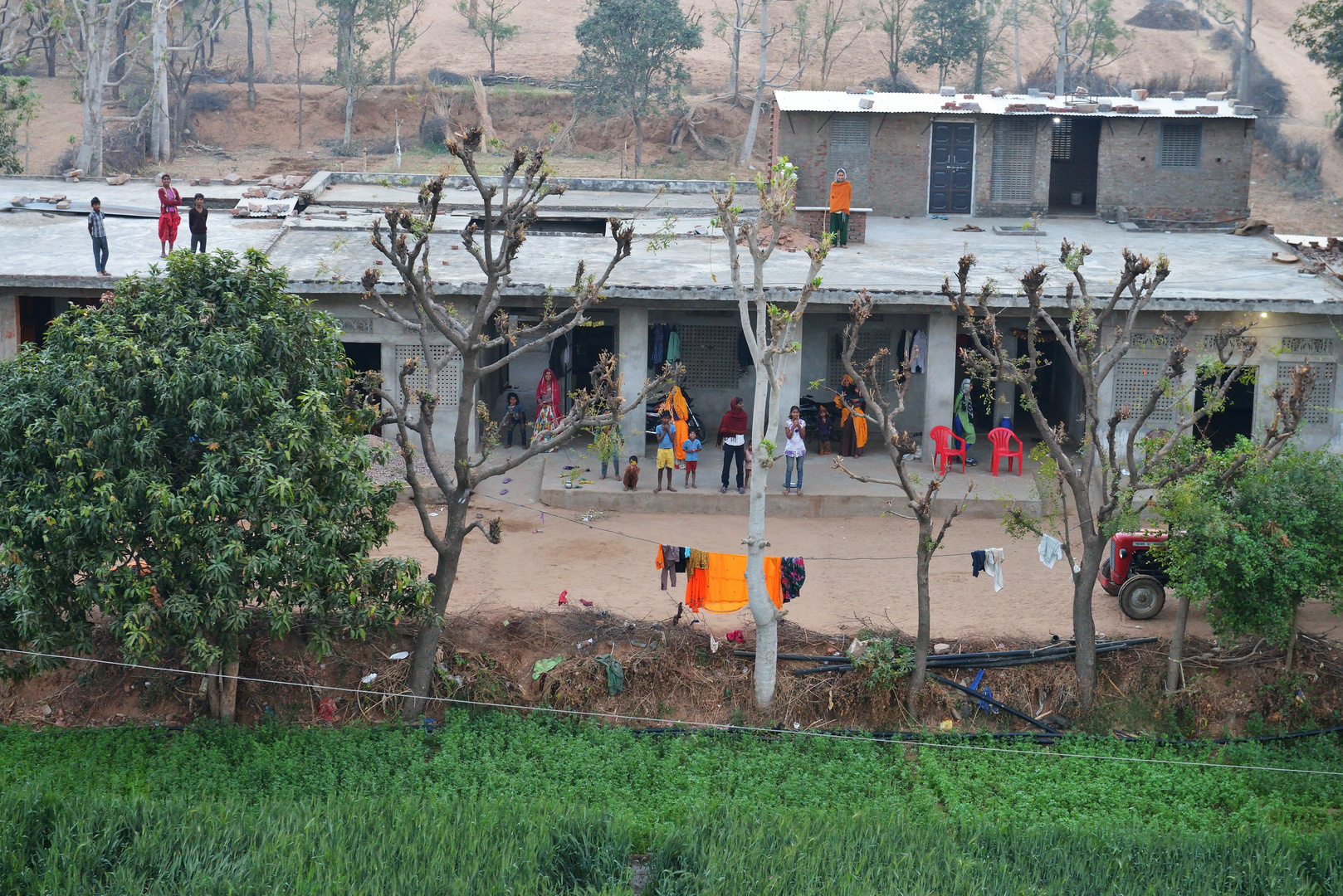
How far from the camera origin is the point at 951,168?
2534 cm

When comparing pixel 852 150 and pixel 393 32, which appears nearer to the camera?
pixel 852 150

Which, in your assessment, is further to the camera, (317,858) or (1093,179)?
(1093,179)

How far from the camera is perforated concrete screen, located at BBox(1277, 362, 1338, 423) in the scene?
18406 mm

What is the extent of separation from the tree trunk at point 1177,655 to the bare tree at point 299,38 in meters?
36.7

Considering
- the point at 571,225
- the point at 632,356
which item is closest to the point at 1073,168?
the point at 571,225

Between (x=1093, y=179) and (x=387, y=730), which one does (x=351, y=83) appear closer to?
(x=1093, y=179)

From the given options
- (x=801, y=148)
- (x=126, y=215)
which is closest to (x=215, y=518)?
(x=126, y=215)

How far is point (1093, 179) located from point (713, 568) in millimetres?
16570

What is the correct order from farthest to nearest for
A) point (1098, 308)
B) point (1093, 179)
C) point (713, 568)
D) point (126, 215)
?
1. point (1093, 179)
2. point (126, 215)
3. point (1098, 308)
4. point (713, 568)

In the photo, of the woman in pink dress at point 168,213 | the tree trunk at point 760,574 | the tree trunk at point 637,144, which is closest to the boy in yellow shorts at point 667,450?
the tree trunk at point 760,574

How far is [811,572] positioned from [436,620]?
500cm

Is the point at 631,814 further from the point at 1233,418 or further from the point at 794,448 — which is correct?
the point at 1233,418

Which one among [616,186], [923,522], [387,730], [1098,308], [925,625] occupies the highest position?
[616,186]

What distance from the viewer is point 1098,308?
1819 centimetres
